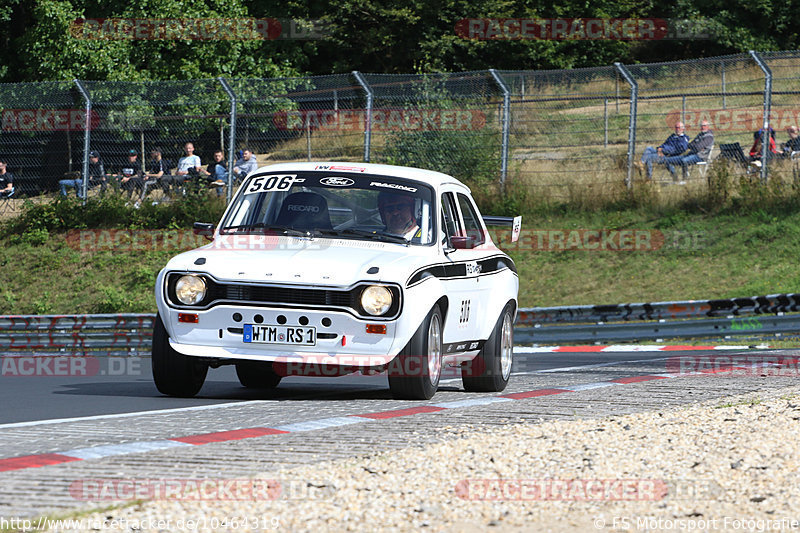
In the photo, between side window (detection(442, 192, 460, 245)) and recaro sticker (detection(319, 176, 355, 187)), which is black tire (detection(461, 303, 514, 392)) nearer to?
side window (detection(442, 192, 460, 245))

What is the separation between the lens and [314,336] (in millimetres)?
8961

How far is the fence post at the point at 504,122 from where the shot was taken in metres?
24.4

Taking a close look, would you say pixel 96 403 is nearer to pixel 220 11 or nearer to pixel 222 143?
pixel 222 143

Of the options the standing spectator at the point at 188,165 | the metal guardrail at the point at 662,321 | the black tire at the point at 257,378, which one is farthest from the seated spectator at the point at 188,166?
the black tire at the point at 257,378

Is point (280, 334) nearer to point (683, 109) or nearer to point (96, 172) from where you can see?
point (683, 109)

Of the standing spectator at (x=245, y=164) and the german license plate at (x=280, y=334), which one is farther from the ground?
the german license plate at (x=280, y=334)

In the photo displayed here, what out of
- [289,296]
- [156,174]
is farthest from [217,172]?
[289,296]

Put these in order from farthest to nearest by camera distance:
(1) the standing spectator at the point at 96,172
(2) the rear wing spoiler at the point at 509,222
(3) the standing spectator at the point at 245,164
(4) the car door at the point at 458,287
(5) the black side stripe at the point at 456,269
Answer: (1) the standing spectator at the point at 96,172 < (3) the standing spectator at the point at 245,164 < (2) the rear wing spoiler at the point at 509,222 < (4) the car door at the point at 458,287 < (5) the black side stripe at the point at 456,269

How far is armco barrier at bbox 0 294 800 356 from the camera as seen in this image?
18.3m

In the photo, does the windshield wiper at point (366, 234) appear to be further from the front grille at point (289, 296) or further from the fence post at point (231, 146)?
the fence post at point (231, 146)

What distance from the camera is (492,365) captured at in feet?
34.5

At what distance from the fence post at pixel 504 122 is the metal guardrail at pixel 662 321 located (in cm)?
630

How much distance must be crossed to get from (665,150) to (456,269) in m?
15.3

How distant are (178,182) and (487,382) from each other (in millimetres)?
16615
